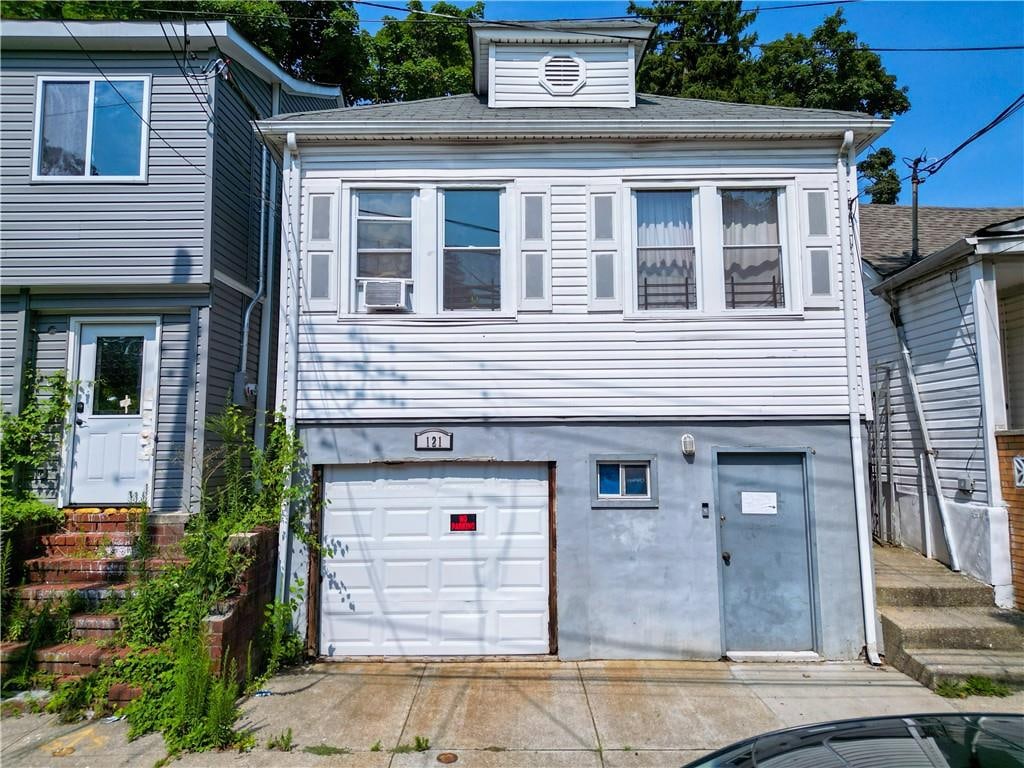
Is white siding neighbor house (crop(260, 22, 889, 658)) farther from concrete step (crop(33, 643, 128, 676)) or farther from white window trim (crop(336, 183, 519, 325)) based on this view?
concrete step (crop(33, 643, 128, 676))

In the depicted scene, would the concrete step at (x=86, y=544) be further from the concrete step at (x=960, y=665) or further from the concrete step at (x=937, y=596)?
the concrete step at (x=937, y=596)

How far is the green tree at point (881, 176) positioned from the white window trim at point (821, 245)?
16.0m

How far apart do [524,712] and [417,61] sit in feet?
57.7

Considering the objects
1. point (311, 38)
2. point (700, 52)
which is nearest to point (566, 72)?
point (311, 38)

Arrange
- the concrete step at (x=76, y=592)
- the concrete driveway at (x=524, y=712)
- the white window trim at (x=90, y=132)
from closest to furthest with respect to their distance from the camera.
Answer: the concrete driveway at (x=524, y=712) < the concrete step at (x=76, y=592) < the white window trim at (x=90, y=132)

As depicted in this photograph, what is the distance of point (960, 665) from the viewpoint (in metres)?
5.21

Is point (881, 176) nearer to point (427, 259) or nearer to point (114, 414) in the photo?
point (427, 259)

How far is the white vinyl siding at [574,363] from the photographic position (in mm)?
6203

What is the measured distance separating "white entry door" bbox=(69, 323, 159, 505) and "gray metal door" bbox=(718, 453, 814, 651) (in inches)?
261

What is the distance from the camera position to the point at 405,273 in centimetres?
648

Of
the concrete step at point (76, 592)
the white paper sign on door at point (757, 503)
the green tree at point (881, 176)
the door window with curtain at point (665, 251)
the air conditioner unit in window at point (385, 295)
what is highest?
the green tree at point (881, 176)

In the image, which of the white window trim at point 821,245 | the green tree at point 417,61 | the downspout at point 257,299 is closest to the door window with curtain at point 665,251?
the white window trim at point 821,245

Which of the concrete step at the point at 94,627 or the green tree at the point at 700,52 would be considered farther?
the green tree at the point at 700,52

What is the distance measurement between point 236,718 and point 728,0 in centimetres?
Result: 2341
